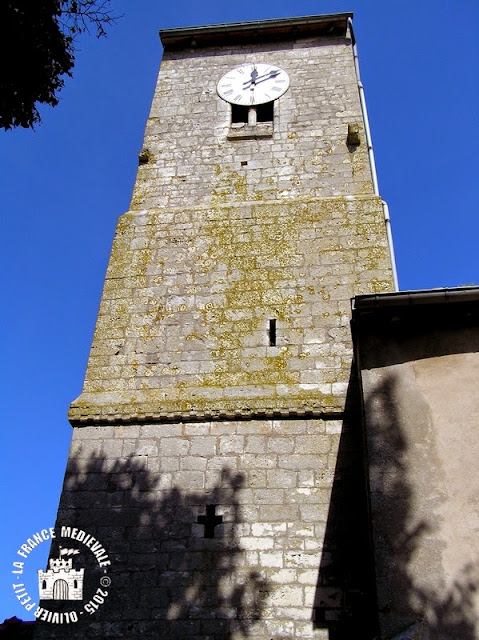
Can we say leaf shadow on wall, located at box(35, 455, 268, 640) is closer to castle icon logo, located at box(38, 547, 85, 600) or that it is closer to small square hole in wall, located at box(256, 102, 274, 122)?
castle icon logo, located at box(38, 547, 85, 600)

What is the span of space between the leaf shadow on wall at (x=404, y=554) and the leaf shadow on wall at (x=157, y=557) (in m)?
1.58

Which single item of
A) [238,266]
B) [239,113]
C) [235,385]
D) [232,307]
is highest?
[239,113]

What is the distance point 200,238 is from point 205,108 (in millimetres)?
3451

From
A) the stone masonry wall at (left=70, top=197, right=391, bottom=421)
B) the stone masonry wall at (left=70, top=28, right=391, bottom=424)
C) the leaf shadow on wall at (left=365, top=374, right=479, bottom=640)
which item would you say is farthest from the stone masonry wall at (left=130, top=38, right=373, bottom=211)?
the leaf shadow on wall at (left=365, top=374, right=479, bottom=640)

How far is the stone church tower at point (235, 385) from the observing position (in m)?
5.44

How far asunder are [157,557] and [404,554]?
243cm

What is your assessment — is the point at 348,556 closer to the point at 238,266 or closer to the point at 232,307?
the point at 232,307

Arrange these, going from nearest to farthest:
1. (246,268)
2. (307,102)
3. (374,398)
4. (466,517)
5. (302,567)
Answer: (466,517) < (374,398) < (302,567) < (246,268) < (307,102)

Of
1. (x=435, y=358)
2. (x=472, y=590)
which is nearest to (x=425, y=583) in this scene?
(x=472, y=590)

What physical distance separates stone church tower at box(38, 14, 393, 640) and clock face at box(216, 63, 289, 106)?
6.2 inches

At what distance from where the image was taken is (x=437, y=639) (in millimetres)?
3871

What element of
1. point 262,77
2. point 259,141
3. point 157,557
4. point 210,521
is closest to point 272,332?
point 210,521

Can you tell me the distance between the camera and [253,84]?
1101 centimetres

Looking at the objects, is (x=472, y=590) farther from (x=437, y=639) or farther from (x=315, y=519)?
(x=315, y=519)
